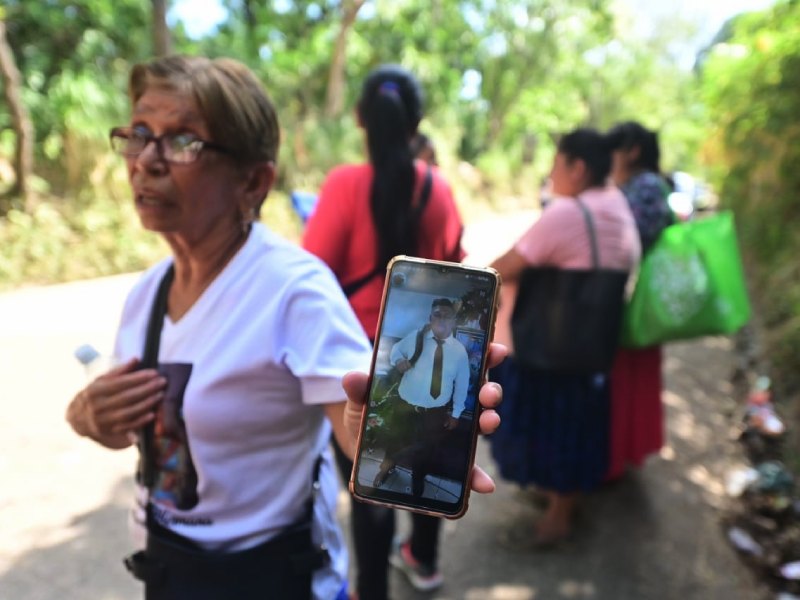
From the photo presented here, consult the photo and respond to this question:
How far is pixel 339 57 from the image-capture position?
11.6m

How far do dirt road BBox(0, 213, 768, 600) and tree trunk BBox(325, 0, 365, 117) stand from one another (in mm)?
8291

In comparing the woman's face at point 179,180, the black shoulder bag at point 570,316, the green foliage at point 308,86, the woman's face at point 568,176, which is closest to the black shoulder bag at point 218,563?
the woman's face at point 179,180

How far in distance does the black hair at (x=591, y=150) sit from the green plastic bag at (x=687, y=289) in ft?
1.78

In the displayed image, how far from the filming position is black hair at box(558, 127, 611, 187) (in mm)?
2600

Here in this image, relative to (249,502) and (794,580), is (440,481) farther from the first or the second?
(794,580)

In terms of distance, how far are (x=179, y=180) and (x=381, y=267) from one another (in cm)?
79

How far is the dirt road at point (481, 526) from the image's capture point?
8.32 ft

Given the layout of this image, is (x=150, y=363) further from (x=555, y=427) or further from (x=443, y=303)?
(x=555, y=427)

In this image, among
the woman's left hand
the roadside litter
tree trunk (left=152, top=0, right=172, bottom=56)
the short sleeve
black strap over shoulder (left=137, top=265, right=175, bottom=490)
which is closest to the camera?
the woman's left hand

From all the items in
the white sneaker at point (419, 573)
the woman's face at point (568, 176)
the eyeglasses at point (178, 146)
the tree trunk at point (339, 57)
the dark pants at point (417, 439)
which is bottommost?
the white sneaker at point (419, 573)

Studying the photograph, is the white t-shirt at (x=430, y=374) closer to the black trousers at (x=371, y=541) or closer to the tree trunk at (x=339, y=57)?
the black trousers at (x=371, y=541)

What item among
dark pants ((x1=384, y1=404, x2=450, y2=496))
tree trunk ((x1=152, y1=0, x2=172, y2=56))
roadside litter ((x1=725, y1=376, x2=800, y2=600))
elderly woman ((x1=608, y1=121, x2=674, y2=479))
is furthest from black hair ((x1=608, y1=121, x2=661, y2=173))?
tree trunk ((x1=152, y1=0, x2=172, y2=56))

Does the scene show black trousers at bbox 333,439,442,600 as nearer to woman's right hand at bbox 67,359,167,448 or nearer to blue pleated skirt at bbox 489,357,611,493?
woman's right hand at bbox 67,359,167,448

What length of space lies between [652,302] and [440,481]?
2.26 metres
